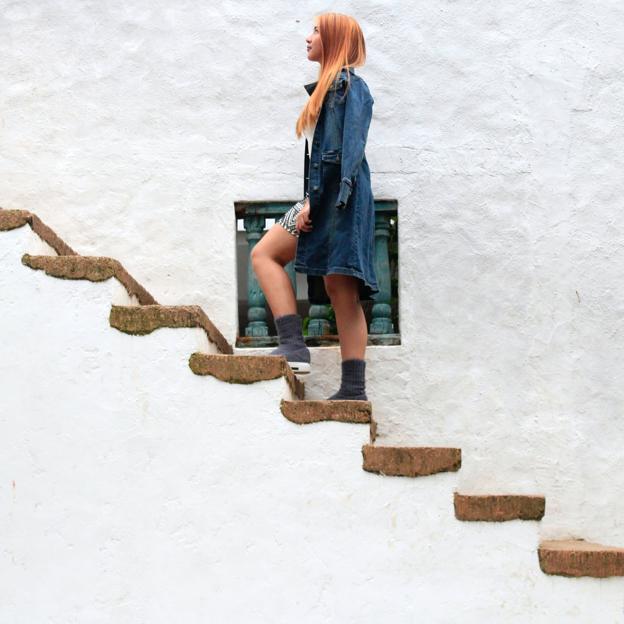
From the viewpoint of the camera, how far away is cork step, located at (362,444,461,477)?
18.1 ft

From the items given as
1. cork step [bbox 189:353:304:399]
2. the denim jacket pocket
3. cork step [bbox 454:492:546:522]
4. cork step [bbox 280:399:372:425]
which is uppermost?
the denim jacket pocket

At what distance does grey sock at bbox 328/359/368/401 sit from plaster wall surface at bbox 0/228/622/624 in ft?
1.75

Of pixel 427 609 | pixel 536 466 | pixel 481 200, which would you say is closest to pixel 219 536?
pixel 427 609

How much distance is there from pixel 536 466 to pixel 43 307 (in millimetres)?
2399

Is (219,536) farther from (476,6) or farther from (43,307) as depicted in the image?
(476,6)

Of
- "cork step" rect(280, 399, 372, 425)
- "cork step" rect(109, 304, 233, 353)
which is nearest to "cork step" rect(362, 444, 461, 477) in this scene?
"cork step" rect(280, 399, 372, 425)

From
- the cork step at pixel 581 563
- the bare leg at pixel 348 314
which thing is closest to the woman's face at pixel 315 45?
the bare leg at pixel 348 314

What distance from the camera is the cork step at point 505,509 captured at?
5.49 meters

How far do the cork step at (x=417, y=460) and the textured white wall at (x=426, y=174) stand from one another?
3.23 feet

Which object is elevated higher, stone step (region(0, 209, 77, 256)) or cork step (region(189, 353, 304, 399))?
stone step (region(0, 209, 77, 256))

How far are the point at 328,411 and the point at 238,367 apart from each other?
0.41 meters

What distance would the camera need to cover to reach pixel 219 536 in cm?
559

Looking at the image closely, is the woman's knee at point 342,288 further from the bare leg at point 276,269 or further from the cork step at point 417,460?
the cork step at point 417,460

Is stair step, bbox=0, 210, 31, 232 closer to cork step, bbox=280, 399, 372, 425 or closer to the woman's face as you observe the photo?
cork step, bbox=280, 399, 372, 425
